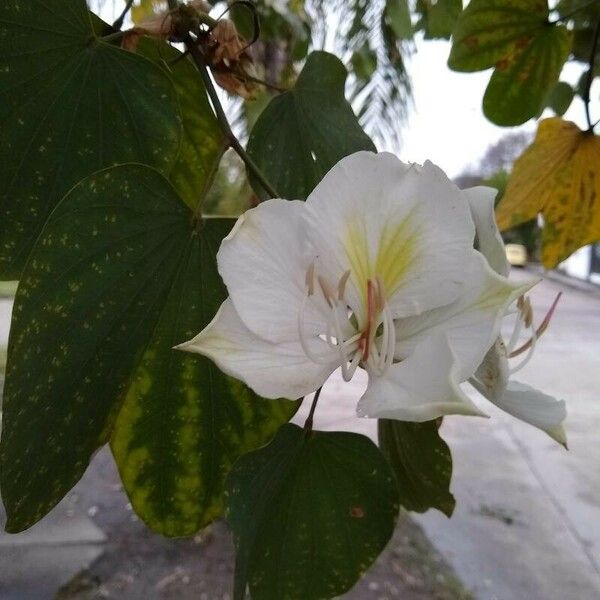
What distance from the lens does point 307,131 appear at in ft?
1.26

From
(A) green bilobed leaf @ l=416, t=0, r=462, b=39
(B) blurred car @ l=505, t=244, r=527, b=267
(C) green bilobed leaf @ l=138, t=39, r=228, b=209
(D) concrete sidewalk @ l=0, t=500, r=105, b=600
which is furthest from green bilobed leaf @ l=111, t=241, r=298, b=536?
(B) blurred car @ l=505, t=244, r=527, b=267

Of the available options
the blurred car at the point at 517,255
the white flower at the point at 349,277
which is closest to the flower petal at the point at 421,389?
the white flower at the point at 349,277

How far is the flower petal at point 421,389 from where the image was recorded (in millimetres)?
188

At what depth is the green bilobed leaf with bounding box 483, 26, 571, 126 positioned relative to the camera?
514 mm

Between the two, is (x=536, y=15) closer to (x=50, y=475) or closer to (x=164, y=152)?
(x=164, y=152)

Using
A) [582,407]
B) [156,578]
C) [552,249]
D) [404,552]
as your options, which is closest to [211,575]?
[156,578]

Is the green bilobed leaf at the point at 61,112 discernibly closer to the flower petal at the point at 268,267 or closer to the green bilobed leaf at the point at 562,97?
the flower petal at the point at 268,267

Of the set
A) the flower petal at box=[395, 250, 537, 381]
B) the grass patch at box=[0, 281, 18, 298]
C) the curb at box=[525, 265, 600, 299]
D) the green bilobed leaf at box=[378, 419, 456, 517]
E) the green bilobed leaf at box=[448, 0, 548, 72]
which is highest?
the green bilobed leaf at box=[448, 0, 548, 72]

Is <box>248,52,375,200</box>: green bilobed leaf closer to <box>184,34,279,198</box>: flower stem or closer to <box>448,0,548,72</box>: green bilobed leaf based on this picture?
<box>184,34,279,198</box>: flower stem

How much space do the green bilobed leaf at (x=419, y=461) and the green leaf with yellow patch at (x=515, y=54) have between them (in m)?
0.27

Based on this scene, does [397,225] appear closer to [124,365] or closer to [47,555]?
[124,365]

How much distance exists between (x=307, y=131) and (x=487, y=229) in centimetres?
15

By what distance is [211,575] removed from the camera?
1732 millimetres

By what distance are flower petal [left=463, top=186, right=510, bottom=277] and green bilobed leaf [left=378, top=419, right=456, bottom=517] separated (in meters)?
0.08
